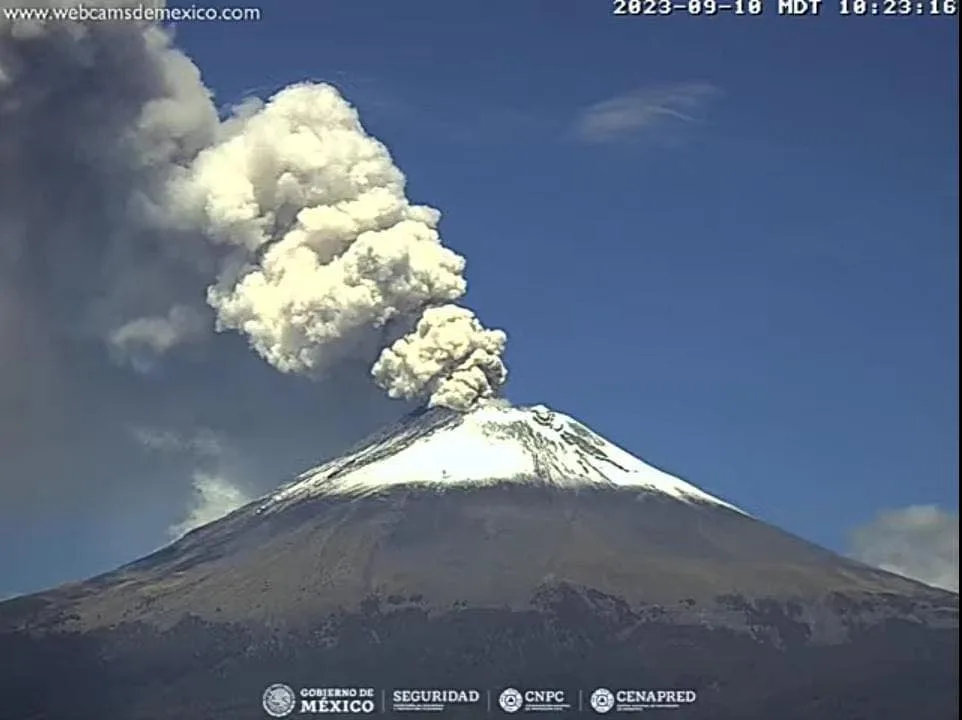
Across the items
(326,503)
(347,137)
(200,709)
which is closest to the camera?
(200,709)

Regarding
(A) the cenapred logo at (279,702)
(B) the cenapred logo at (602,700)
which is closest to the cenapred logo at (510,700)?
(B) the cenapred logo at (602,700)

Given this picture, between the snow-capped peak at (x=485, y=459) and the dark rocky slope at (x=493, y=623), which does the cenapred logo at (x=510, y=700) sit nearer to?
the dark rocky slope at (x=493, y=623)

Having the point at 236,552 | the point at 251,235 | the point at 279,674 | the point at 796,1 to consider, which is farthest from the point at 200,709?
the point at 796,1

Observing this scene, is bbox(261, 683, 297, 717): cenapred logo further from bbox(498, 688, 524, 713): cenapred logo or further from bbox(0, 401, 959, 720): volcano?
bbox(498, 688, 524, 713): cenapred logo

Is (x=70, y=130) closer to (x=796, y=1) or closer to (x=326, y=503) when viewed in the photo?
(x=326, y=503)

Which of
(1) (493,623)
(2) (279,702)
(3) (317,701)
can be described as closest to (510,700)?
(1) (493,623)

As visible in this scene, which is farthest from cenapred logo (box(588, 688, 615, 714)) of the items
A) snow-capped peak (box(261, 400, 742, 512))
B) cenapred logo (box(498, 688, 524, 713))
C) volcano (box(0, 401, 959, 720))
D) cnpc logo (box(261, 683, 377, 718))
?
snow-capped peak (box(261, 400, 742, 512))

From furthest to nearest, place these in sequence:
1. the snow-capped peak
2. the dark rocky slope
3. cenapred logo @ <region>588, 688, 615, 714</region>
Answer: the snow-capped peak → the dark rocky slope → cenapred logo @ <region>588, 688, 615, 714</region>
